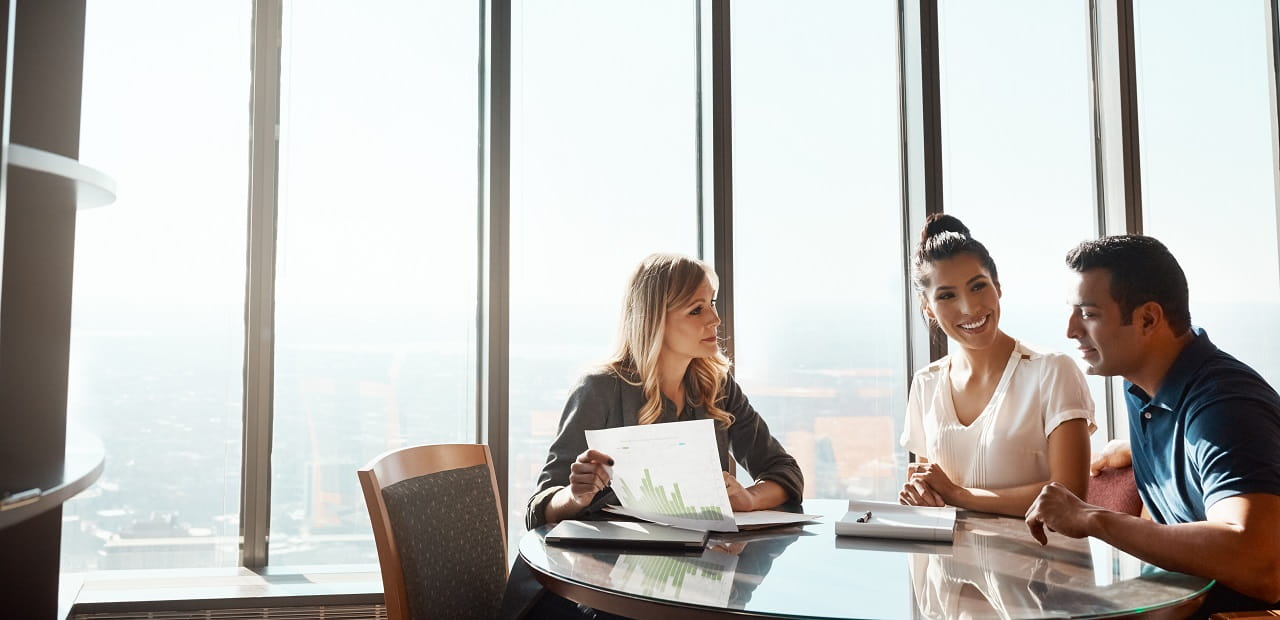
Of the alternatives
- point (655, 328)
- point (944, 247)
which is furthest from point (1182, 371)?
point (655, 328)

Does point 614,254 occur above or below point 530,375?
above

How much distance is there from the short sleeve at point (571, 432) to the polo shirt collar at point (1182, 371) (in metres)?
1.21

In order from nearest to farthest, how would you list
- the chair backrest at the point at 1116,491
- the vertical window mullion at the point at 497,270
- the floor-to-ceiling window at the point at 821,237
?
the chair backrest at the point at 1116,491 → the vertical window mullion at the point at 497,270 → the floor-to-ceiling window at the point at 821,237

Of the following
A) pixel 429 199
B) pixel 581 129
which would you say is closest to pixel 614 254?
pixel 581 129

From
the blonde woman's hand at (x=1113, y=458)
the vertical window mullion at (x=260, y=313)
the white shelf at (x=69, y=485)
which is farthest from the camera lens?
the vertical window mullion at (x=260, y=313)

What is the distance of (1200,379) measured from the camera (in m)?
1.62

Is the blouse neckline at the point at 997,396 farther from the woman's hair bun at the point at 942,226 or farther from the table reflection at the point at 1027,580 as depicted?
the table reflection at the point at 1027,580

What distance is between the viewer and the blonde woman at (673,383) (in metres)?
2.21

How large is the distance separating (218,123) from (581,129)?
1144 mm

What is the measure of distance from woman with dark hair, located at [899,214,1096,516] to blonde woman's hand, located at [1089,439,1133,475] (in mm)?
150

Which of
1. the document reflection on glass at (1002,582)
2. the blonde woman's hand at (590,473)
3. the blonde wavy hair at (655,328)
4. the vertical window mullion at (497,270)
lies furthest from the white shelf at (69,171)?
the vertical window mullion at (497,270)

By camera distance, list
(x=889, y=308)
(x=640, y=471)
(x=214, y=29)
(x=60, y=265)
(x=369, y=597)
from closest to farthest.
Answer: (x=60, y=265)
(x=640, y=471)
(x=369, y=597)
(x=214, y=29)
(x=889, y=308)

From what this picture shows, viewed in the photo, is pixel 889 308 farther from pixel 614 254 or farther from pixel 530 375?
pixel 530 375

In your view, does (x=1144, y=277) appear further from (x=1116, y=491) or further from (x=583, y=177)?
(x=583, y=177)
